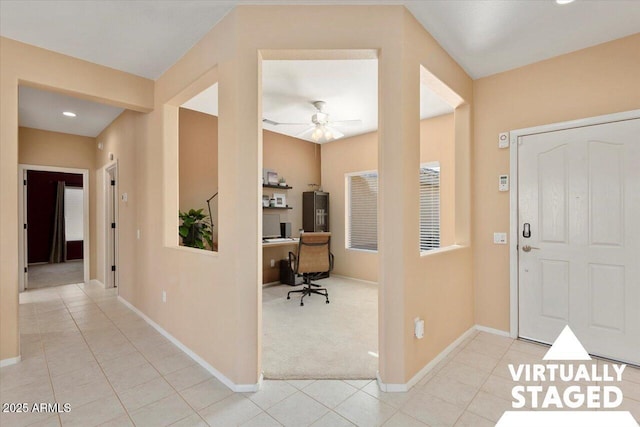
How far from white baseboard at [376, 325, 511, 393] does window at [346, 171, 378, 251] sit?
248 centimetres

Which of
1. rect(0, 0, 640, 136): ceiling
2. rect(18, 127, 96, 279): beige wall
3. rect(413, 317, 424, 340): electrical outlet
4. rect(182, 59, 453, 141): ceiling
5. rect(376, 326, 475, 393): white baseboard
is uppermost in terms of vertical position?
rect(0, 0, 640, 136): ceiling

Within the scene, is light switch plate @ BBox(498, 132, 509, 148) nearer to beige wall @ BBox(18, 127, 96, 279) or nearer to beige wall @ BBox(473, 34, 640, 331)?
beige wall @ BBox(473, 34, 640, 331)

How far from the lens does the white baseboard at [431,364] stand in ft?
6.77

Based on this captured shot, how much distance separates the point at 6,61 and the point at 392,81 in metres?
3.17

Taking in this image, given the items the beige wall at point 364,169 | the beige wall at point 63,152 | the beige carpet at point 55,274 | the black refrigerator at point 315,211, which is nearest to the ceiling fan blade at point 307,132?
the beige wall at point 364,169

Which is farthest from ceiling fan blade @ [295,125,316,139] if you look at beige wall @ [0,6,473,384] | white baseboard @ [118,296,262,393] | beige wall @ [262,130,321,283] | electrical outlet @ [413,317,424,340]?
white baseboard @ [118,296,262,393]

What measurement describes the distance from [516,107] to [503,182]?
74cm

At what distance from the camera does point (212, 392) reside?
207cm

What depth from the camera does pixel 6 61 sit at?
2471 mm

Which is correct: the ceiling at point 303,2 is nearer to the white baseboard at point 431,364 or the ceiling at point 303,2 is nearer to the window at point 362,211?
the window at point 362,211

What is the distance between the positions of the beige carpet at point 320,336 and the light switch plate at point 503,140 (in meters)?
2.29

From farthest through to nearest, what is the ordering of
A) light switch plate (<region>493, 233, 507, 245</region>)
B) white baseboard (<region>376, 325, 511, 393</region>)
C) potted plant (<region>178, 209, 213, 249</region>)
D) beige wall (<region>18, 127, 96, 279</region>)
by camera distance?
beige wall (<region>18, 127, 96, 279</region>) → potted plant (<region>178, 209, 213, 249</region>) → light switch plate (<region>493, 233, 507, 245</region>) → white baseboard (<region>376, 325, 511, 393</region>)

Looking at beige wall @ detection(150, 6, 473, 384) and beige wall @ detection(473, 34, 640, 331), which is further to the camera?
beige wall @ detection(473, 34, 640, 331)

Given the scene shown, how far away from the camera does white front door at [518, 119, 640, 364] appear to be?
7.83 feet
